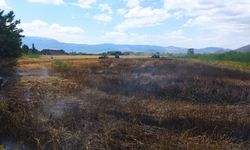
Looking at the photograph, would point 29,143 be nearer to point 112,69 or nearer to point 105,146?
point 105,146

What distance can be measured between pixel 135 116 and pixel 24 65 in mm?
19079

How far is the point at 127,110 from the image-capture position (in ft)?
74.1

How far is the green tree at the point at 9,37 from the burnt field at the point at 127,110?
22.0 ft

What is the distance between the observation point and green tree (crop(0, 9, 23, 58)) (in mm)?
42625

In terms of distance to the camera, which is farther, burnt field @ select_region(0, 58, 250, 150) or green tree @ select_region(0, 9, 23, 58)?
green tree @ select_region(0, 9, 23, 58)

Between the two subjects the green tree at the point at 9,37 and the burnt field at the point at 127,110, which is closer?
the burnt field at the point at 127,110

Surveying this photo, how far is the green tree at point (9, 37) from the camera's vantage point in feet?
140

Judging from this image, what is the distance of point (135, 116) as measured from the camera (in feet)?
70.9

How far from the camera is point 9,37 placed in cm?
4338

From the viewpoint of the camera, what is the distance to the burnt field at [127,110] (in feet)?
54.7

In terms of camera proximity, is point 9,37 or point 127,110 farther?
point 9,37

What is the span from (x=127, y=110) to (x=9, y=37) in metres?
23.7

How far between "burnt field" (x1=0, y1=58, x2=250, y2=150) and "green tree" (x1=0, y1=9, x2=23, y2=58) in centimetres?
671

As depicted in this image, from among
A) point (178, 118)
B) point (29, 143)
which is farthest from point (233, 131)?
point (29, 143)
